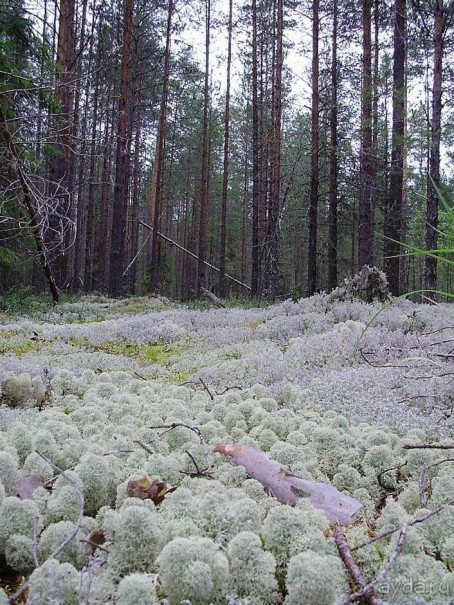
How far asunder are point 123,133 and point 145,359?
31.7 ft

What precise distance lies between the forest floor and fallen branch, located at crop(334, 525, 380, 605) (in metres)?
0.03

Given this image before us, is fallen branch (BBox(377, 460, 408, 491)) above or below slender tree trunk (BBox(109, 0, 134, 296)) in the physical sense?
below

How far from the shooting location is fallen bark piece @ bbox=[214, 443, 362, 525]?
5.53ft

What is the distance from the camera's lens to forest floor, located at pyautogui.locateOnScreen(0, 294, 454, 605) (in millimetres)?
1174

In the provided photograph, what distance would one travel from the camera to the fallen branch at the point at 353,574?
1.09 metres

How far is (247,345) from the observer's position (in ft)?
17.0

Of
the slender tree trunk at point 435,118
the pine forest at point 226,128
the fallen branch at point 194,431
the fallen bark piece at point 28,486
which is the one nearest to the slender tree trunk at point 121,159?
the pine forest at point 226,128

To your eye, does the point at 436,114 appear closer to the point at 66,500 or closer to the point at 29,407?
the point at 29,407

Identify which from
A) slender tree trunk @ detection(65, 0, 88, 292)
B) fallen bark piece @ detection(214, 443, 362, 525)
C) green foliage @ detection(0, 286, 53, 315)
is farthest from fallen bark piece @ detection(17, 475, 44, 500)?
green foliage @ detection(0, 286, 53, 315)

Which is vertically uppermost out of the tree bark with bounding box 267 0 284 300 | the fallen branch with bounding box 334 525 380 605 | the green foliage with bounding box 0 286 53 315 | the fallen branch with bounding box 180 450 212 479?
the tree bark with bounding box 267 0 284 300

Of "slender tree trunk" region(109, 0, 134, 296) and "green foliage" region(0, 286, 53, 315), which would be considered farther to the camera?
"slender tree trunk" region(109, 0, 134, 296)

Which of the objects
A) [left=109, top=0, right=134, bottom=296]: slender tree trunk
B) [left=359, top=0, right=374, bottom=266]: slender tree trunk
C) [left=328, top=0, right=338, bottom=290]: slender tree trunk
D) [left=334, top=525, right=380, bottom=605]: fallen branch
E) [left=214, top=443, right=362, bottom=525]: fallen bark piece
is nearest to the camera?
[left=334, top=525, right=380, bottom=605]: fallen branch

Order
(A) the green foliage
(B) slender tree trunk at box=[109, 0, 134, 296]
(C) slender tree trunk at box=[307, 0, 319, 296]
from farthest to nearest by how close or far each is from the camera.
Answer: (C) slender tree trunk at box=[307, 0, 319, 296], (B) slender tree trunk at box=[109, 0, 134, 296], (A) the green foliage

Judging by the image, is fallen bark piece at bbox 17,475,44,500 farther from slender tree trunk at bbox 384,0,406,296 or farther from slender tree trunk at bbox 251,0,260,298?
slender tree trunk at bbox 251,0,260,298
